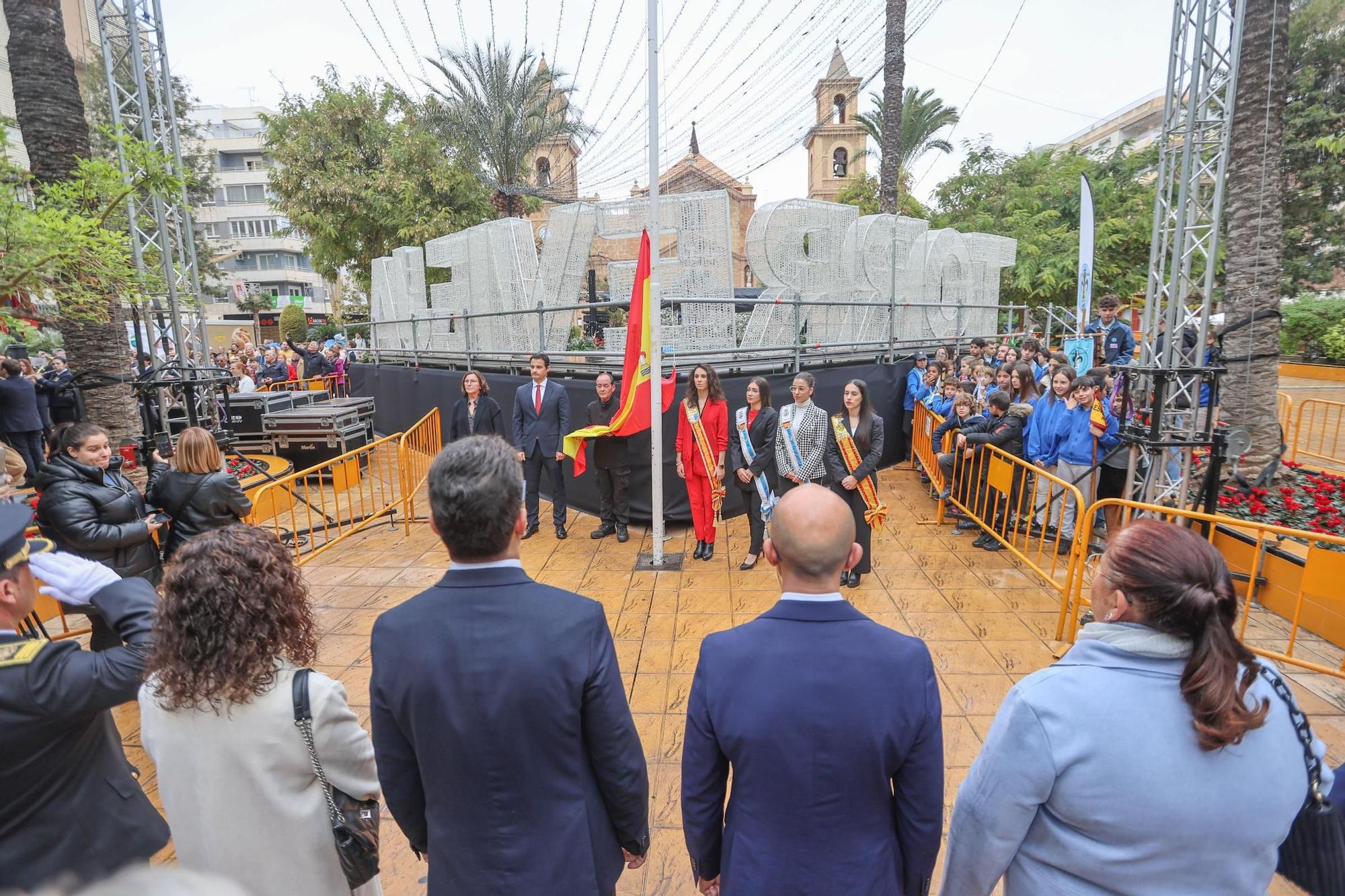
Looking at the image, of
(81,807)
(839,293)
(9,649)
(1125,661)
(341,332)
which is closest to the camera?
(1125,661)

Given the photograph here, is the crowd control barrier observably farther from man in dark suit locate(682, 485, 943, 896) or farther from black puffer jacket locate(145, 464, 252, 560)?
black puffer jacket locate(145, 464, 252, 560)

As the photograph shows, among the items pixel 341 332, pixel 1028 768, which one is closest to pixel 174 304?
pixel 1028 768

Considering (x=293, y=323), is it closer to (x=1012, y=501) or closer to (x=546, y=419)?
(x=546, y=419)

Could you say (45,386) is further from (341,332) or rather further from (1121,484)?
(341,332)

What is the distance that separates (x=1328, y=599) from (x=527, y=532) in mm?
6660

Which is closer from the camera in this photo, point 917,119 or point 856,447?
point 856,447

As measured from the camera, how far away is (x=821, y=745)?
1591 mm

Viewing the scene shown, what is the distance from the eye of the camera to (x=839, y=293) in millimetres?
10422

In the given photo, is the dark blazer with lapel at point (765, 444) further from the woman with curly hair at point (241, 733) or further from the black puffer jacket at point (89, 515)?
the woman with curly hair at point (241, 733)

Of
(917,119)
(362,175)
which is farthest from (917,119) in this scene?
(362,175)

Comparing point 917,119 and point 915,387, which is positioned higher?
point 917,119

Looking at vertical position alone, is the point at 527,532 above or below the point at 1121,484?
below

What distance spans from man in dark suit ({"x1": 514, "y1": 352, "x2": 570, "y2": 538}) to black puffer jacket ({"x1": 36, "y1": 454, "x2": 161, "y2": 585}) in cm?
381

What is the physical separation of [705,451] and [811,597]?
476 cm
